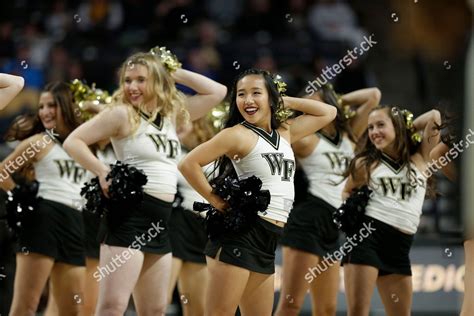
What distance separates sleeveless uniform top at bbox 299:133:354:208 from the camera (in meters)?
5.81

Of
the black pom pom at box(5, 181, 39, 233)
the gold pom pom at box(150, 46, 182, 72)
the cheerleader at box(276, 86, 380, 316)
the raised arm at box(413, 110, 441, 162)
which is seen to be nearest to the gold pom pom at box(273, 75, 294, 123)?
the gold pom pom at box(150, 46, 182, 72)

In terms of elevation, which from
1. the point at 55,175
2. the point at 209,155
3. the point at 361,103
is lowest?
the point at 55,175

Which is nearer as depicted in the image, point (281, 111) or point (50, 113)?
point (281, 111)

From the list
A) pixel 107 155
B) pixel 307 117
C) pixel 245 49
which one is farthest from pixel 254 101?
pixel 245 49

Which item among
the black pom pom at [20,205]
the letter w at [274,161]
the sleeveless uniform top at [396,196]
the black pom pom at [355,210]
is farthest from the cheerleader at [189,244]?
the letter w at [274,161]

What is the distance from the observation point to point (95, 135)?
4.55 metres

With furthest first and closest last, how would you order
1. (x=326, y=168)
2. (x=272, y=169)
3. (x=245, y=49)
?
(x=245, y=49) → (x=326, y=168) → (x=272, y=169)

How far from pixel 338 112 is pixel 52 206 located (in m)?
2.04

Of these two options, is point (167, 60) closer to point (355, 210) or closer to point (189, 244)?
point (355, 210)

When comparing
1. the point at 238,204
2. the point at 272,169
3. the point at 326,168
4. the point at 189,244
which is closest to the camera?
the point at 238,204

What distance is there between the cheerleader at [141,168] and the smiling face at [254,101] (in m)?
0.62

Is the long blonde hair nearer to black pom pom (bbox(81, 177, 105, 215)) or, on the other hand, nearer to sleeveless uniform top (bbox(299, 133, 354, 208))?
black pom pom (bbox(81, 177, 105, 215))

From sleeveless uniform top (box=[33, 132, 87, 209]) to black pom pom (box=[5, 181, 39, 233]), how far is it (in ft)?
0.20

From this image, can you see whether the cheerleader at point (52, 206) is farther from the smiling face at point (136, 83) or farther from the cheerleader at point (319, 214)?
the cheerleader at point (319, 214)
